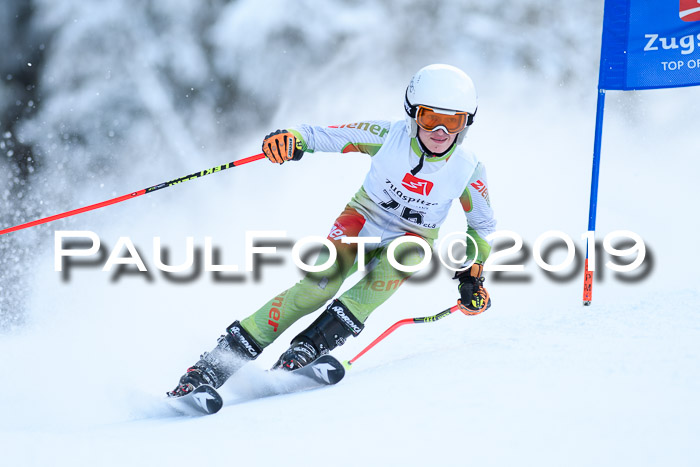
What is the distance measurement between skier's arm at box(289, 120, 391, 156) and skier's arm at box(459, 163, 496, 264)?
50 centimetres

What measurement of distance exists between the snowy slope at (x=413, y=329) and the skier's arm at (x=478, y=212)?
18.7 inches

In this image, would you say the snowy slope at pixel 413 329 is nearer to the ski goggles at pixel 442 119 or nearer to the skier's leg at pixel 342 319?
the skier's leg at pixel 342 319

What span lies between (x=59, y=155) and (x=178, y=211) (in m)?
A: 1.73

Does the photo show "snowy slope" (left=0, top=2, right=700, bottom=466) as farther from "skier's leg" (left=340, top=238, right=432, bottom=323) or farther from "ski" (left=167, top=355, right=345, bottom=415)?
"skier's leg" (left=340, top=238, right=432, bottom=323)

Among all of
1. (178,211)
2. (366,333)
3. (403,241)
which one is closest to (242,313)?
(366,333)

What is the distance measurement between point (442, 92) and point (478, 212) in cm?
73

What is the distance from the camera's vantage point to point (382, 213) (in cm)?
347

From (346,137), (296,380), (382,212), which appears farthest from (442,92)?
(296,380)

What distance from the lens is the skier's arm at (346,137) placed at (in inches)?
131

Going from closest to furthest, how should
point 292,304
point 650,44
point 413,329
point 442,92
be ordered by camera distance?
point 442,92 → point 292,304 → point 650,44 → point 413,329

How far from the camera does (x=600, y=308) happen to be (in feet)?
12.4

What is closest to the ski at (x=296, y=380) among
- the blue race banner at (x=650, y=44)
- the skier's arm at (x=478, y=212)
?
the skier's arm at (x=478, y=212)

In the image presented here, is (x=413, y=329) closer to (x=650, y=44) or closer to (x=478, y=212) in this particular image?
(x=478, y=212)

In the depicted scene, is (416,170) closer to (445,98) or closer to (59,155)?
(445,98)
